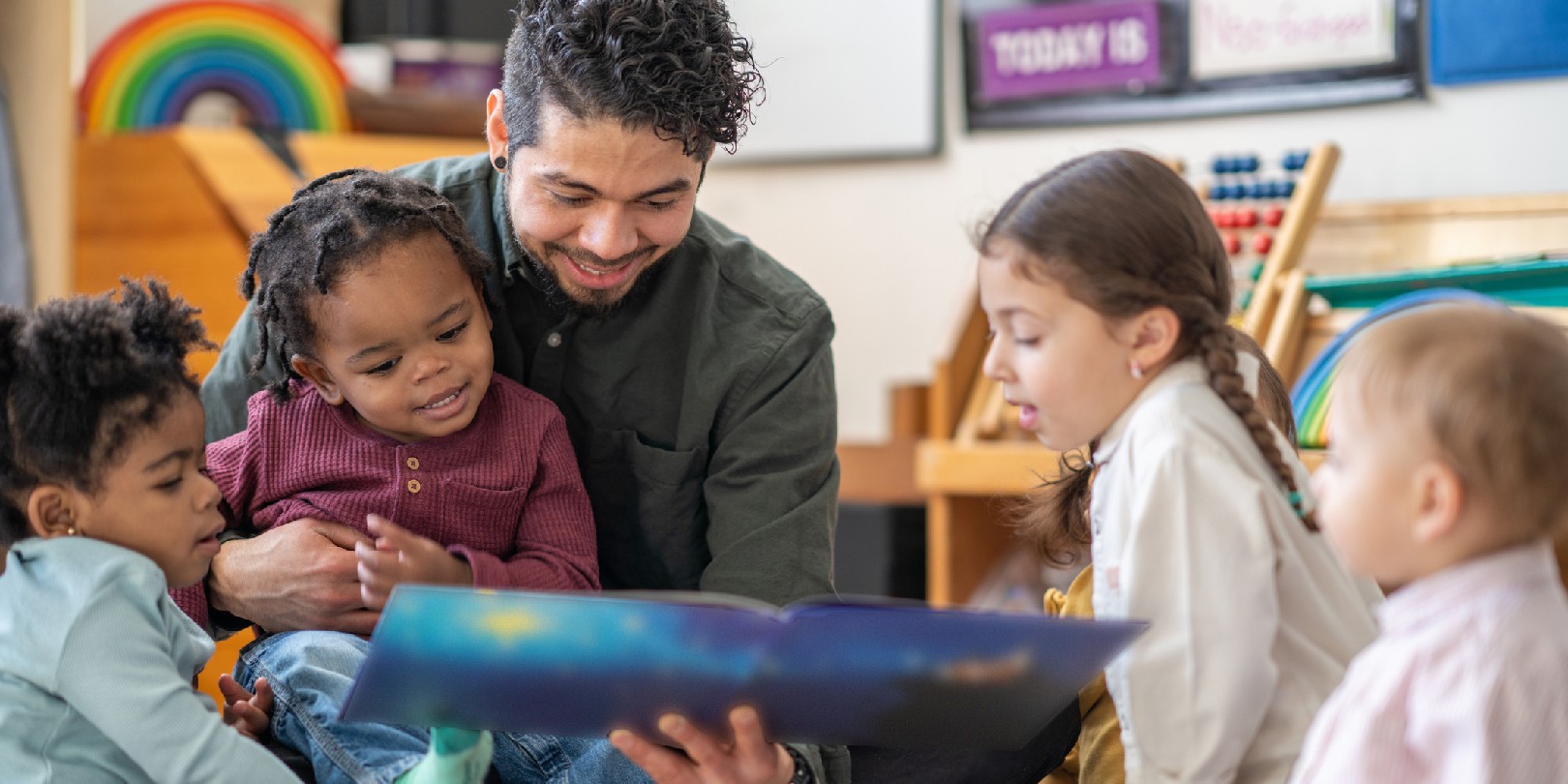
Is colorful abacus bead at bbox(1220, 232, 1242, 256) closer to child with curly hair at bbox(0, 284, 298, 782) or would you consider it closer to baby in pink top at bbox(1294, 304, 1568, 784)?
baby in pink top at bbox(1294, 304, 1568, 784)

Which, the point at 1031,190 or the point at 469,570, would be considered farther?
the point at 469,570

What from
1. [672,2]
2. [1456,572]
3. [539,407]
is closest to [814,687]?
[1456,572]

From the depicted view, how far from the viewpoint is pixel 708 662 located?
39.6 inches

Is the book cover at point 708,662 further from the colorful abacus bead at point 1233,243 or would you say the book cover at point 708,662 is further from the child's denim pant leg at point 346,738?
the colorful abacus bead at point 1233,243

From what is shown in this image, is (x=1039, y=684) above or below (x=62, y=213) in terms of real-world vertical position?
below

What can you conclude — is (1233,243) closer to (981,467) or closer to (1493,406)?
(981,467)

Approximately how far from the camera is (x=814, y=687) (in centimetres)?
106

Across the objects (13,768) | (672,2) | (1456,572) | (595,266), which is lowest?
(13,768)

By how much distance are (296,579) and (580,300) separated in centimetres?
40

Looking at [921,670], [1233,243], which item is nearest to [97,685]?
[921,670]

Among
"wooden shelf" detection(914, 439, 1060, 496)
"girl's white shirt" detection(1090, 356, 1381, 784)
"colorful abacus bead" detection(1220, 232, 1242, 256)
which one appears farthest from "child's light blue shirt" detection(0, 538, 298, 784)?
"colorful abacus bead" detection(1220, 232, 1242, 256)

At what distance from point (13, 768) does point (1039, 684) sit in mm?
760

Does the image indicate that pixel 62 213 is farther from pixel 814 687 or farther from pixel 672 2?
pixel 814 687

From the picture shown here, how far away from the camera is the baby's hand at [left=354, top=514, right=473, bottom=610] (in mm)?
1296
